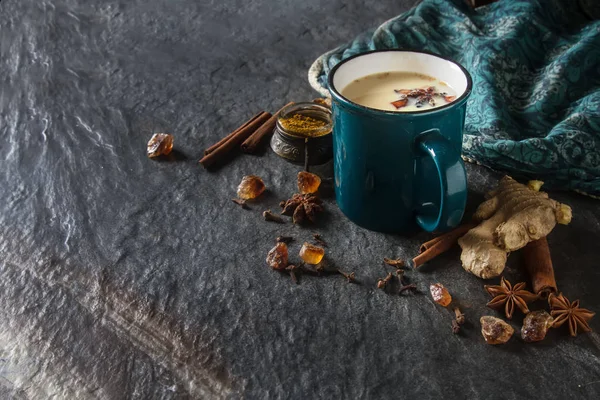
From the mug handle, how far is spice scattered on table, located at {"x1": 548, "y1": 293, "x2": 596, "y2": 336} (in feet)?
0.69

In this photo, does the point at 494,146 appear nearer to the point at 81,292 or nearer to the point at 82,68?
the point at 81,292

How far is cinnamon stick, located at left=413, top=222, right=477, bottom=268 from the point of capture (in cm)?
111

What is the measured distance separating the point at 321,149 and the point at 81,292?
1.89ft

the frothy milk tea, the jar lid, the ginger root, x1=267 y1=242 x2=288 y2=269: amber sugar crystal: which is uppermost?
the frothy milk tea

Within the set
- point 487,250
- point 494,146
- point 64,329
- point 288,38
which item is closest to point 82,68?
point 288,38

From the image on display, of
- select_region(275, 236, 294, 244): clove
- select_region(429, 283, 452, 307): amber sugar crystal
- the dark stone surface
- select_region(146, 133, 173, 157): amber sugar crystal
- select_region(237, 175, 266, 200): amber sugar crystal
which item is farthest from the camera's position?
select_region(146, 133, 173, 157): amber sugar crystal

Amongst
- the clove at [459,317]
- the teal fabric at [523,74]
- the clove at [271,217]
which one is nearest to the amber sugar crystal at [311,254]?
the clove at [271,217]

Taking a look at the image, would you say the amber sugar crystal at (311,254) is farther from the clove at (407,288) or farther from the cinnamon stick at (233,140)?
the cinnamon stick at (233,140)

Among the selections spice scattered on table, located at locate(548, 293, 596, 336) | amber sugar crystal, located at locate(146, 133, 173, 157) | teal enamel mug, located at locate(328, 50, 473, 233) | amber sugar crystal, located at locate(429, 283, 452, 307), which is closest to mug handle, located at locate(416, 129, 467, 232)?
teal enamel mug, located at locate(328, 50, 473, 233)

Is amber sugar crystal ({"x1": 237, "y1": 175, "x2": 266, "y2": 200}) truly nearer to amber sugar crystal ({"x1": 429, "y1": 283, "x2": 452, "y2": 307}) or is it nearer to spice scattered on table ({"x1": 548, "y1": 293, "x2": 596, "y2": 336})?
amber sugar crystal ({"x1": 429, "y1": 283, "x2": 452, "y2": 307})

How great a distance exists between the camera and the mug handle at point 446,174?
38.5 inches

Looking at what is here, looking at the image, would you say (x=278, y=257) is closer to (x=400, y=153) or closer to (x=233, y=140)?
(x=400, y=153)

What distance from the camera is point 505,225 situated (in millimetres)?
1104

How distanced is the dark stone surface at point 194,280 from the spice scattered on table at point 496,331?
0.05 feet
